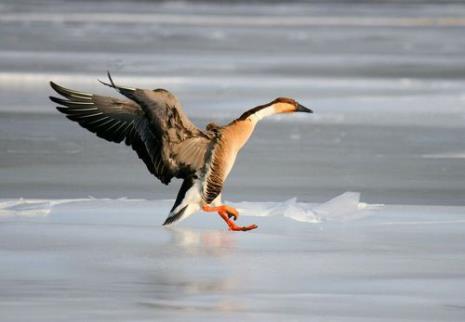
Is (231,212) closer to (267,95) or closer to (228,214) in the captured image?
(228,214)

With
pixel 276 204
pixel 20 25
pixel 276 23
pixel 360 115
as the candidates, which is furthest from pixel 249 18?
pixel 276 204

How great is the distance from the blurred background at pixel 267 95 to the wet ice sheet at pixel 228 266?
93 cm

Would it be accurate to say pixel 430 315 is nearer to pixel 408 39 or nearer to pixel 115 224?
pixel 115 224

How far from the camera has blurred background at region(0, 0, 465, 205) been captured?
9109mm

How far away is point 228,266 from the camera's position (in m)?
6.17

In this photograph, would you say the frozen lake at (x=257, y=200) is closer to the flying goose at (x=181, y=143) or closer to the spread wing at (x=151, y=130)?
the flying goose at (x=181, y=143)

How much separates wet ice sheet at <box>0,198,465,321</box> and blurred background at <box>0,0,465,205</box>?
0.93 m

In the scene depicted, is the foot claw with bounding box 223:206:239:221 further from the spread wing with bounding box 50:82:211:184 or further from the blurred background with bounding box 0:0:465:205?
the blurred background with bounding box 0:0:465:205

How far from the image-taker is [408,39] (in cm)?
2459

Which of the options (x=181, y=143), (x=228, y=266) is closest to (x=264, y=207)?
(x=181, y=143)

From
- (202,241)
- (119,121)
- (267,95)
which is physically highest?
(119,121)

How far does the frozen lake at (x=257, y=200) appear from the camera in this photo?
17.9ft

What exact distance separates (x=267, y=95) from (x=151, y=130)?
763 cm

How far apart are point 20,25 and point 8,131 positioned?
15971mm
